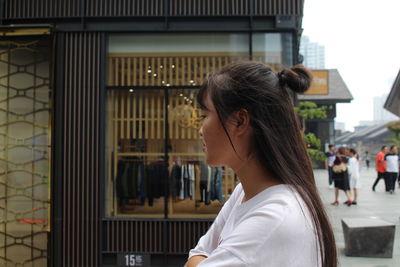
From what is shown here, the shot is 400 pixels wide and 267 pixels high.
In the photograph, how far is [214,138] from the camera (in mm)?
1137

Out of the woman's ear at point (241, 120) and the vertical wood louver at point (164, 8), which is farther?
the vertical wood louver at point (164, 8)

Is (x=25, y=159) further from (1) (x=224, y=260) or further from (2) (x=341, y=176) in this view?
(2) (x=341, y=176)

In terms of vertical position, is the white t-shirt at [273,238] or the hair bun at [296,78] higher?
the hair bun at [296,78]

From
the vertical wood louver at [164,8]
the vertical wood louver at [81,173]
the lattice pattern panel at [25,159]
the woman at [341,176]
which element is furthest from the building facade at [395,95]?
the lattice pattern panel at [25,159]

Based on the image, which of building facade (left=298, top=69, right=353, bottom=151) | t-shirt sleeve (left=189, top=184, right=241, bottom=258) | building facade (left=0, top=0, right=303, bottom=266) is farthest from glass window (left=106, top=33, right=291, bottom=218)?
building facade (left=298, top=69, right=353, bottom=151)

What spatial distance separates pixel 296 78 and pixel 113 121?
19.4ft

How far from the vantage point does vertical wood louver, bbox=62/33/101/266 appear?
6535mm

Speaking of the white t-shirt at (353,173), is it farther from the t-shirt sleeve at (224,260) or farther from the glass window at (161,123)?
the t-shirt sleeve at (224,260)

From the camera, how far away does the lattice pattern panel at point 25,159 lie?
661 centimetres

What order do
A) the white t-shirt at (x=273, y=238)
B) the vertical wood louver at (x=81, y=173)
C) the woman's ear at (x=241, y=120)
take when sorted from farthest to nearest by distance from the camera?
the vertical wood louver at (x=81, y=173) → the woman's ear at (x=241, y=120) → the white t-shirt at (x=273, y=238)

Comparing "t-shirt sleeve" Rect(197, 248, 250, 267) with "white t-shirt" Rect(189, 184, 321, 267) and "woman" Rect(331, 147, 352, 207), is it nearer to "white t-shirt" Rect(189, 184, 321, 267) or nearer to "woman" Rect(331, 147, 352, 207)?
"white t-shirt" Rect(189, 184, 321, 267)

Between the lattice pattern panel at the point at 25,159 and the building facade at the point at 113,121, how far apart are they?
0.02 meters

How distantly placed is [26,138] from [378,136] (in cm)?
5118

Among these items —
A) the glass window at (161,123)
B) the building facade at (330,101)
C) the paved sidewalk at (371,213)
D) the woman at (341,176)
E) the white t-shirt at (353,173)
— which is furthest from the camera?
the building facade at (330,101)
